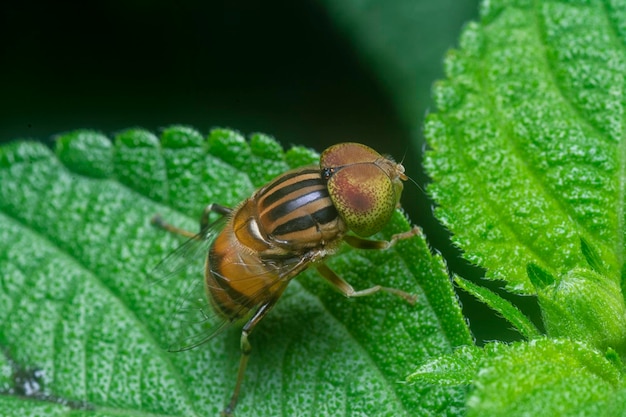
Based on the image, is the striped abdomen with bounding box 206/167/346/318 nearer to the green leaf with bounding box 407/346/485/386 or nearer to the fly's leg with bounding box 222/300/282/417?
the fly's leg with bounding box 222/300/282/417

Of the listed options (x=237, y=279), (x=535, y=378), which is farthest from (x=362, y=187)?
(x=535, y=378)

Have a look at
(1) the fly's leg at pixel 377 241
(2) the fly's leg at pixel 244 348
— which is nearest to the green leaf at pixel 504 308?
(1) the fly's leg at pixel 377 241

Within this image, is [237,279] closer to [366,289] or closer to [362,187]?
[366,289]

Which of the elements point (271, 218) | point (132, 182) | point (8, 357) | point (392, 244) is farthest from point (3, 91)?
point (392, 244)

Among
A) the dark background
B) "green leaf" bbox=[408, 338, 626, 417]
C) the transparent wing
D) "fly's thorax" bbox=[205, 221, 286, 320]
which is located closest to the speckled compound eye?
the transparent wing

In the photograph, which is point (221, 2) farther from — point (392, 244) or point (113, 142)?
point (392, 244)

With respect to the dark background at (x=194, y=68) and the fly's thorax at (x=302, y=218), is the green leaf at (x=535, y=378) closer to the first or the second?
the fly's thorax at (x=302, y=218)
